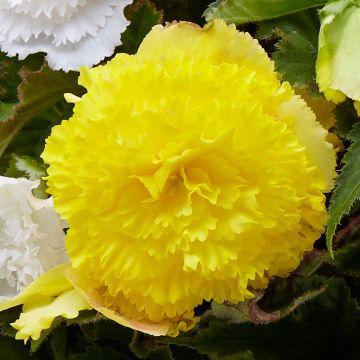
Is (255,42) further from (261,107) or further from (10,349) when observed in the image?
(10,349)

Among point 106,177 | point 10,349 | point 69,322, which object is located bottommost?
point 10,349

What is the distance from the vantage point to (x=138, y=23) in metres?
0.57

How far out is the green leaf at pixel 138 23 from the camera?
0.57m

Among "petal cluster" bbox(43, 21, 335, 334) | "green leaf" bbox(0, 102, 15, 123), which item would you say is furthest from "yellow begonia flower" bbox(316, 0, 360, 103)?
"green leaf" bbox(0, 102, 15, 123)

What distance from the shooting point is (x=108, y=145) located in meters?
0.42

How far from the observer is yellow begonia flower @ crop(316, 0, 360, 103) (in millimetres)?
399

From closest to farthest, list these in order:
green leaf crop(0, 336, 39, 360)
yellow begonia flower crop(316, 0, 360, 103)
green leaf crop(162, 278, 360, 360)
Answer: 1. yellow begonia flower crop(316, 0, 360, 103)
2. green leaf crop(162, 278, 360, 360)
3. green leaf crop(0, 336, 39, 360)

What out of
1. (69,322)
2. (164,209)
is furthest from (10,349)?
(164,209)

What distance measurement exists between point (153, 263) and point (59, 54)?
0.64 feet

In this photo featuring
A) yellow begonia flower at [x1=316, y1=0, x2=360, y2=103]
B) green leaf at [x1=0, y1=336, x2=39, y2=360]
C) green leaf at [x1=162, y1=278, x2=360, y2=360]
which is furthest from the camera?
green leaf at [x1=0, y1=336, x2=39, y2=360]

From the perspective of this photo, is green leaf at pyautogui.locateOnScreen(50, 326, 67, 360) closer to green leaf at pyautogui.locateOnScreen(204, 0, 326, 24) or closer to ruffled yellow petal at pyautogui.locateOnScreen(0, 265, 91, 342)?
ruffled yellow petal at pyautogui.locateOnScreen(0, 265, 91, 342)

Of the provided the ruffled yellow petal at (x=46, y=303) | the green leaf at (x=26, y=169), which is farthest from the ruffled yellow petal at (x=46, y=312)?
the green leaf at (x=26, y=169)

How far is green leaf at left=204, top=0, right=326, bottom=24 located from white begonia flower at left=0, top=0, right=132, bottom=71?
8 cm

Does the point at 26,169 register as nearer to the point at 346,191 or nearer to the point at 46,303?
the point at 46,303
